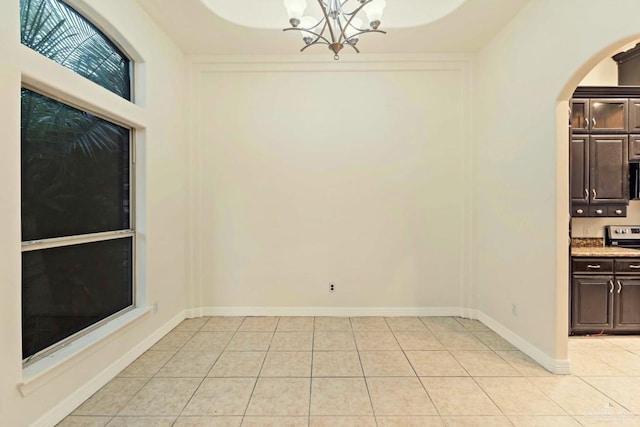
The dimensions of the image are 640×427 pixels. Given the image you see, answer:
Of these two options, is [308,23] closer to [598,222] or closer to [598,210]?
[598,210]

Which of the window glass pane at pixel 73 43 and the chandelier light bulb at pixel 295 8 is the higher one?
the chandelier light bulb at pixel 295 8

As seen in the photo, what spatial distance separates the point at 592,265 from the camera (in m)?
3.34

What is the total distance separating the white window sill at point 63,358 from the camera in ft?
6.23

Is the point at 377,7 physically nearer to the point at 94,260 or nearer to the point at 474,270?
the point at 94,260

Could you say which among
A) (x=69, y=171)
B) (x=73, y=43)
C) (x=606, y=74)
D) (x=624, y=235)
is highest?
(x=606, y=74)

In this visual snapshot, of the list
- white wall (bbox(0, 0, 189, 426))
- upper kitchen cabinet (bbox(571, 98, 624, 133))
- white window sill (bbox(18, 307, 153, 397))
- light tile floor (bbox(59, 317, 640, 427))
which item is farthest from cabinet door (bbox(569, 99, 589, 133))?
white window sill (bbox(18, 307, 153, 397))

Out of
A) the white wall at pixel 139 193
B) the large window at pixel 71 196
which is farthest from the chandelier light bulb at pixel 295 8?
the large window at pixel 71 196

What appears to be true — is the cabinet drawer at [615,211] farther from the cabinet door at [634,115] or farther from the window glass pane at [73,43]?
the window glass pane at [73,43]

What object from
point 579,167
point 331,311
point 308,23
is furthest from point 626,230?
point 308,23

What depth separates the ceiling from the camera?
3150 millimetres

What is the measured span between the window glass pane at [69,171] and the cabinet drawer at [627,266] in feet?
15.7

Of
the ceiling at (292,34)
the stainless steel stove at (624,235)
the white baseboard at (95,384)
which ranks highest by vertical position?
the ceiling at (292,34)

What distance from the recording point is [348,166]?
4.13 metres

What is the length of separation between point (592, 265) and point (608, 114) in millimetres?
1611
